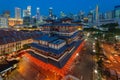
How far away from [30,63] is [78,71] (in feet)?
27.0

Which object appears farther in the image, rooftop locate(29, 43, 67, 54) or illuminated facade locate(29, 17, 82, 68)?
rooftop locate(29, 43, 67, 54)

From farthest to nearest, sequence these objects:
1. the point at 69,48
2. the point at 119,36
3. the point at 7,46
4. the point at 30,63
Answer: the point at 119,36, the point at 7,46, the point at 69,48, the point at 30,63

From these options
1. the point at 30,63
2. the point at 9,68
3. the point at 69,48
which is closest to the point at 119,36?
the point at 69,48

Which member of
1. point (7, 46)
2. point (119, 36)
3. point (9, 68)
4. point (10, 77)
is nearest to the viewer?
point (10, 77)

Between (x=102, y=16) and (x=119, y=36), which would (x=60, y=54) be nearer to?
(x=119, y=36)

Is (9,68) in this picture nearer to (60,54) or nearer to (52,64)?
(52,64)

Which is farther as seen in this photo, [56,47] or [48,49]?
[48,49]

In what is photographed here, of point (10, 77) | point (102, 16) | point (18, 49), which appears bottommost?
point (10, 77)

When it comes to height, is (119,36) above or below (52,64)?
above

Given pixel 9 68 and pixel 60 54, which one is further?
pixel 60 54

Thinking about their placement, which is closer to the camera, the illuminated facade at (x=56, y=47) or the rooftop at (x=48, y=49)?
the illuminated facade at (x=56, y=47)

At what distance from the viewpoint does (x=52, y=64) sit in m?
18.4

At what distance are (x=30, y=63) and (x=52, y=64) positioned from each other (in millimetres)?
4653

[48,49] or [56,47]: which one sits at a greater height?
[56,47]
